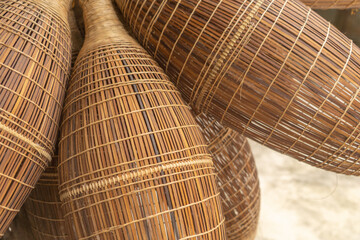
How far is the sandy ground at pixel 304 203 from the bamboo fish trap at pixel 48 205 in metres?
0.66

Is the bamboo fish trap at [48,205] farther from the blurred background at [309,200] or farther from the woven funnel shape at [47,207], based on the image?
the blurred background at [309,200]

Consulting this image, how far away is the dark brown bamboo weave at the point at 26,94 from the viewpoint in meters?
0.63

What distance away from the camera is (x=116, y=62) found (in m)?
0.72

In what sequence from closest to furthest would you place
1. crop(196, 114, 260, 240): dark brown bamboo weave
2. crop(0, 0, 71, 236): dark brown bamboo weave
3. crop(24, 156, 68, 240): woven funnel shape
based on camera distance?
crop(0, 0, 71, 236): dark brown bamboo weave, crop(24, 156, 68, 240): woven funnel shape, crop(196, 114, 260, 240): dark brown bamboo weave

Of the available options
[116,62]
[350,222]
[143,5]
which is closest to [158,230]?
[116,62]

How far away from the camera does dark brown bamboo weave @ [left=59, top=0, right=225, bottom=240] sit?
2.08ft

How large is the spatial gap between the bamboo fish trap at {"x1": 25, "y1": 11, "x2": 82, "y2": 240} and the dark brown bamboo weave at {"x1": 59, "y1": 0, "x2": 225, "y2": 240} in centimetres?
14

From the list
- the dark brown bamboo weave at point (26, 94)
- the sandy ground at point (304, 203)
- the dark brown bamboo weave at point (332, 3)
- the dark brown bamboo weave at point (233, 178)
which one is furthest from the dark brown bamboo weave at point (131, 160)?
the sandy ground at point (304, 203)

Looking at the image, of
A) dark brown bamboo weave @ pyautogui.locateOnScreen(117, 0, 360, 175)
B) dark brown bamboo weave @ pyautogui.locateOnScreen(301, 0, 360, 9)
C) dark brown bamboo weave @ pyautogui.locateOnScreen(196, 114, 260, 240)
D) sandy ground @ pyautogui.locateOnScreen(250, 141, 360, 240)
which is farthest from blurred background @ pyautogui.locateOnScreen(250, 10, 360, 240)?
dark brown bamboo weave @ pyautogui.locateOnScreen(117, 0, 360, 175)

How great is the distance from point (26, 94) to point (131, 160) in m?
0.21

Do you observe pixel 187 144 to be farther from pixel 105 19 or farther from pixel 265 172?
pixel 265 172

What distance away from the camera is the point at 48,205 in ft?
2.78

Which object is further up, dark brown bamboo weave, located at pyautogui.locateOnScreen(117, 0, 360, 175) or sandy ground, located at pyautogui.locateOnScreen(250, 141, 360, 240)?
dark brown bamboo weave, located at pyautogui.locateOnScreen(117, 0, 360, 175)

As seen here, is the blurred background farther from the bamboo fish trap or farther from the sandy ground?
the bamboo fish trap
